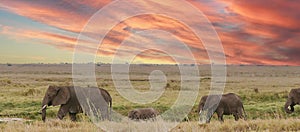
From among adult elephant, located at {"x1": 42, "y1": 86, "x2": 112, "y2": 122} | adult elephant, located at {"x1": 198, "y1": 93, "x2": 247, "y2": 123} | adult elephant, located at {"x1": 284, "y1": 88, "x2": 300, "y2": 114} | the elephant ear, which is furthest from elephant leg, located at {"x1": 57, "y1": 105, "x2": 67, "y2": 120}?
adult elephant, located at {"x1": 284, "y1": 88, "x2": 300, "y2": 114}

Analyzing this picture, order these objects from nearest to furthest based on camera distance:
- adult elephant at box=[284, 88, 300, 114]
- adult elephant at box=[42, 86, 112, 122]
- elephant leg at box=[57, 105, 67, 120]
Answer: adult elephant at box=[42, 86, 112, 122]
elephant leg at box=[57, 105, 67, 120]
adult elephant at box=[284, 88, 300, 114]

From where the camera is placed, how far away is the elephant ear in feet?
55.8

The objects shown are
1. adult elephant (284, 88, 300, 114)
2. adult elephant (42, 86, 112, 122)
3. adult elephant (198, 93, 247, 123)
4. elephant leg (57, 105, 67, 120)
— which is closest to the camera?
adult elephant (42, 86, 112, 122)

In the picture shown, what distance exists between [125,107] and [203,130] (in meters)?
17.1

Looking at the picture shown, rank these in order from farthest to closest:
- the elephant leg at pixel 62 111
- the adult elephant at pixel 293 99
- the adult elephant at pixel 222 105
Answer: the adult elephant at pixel 293 99, the adult elephant at pixel 222 105, the elephant leg at pixel 62 111

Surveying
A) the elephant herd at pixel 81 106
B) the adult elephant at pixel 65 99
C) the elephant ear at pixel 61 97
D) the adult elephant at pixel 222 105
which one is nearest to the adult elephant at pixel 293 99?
the elephant herd at pixel 81 106

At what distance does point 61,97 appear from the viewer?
1714 centimetres

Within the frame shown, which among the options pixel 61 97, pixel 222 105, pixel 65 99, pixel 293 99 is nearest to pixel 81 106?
pixel 65 99

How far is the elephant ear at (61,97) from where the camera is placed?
17.0 m

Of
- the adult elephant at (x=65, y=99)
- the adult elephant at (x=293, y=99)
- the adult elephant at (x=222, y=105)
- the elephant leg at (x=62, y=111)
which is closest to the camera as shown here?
the adult elephant at (x=65, y=99)

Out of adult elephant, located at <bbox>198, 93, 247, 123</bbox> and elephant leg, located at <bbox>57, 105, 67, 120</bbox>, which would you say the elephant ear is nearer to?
elephant leg, located at <bbox>57, 105, 67, 120</bbox>

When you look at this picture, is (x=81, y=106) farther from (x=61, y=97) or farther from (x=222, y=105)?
(x=222, y=105)

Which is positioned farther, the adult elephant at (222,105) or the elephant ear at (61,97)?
the adult elephant at (222,105)

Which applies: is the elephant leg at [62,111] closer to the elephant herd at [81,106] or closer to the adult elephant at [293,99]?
the elephant herd at [81,106]
